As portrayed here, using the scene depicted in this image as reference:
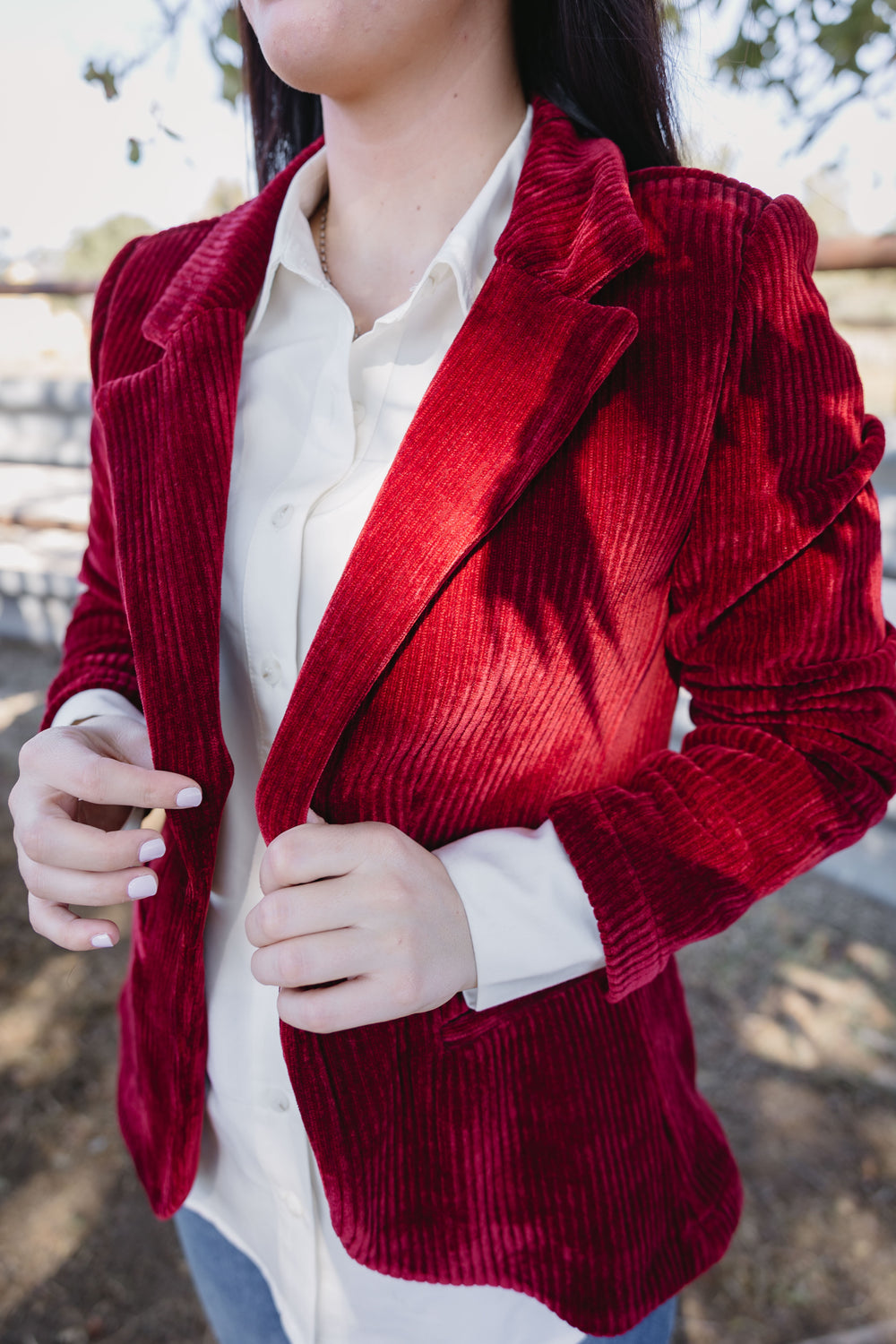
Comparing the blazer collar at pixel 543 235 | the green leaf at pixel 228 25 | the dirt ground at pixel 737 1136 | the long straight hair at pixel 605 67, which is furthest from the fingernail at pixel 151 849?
the dirt ground at pixel 737 1136

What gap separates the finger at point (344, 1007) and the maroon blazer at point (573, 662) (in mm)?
114

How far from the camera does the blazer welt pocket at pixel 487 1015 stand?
100 centimetres

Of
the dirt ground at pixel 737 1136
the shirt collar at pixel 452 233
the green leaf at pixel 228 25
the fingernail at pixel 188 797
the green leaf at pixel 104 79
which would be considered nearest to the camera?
the fingernail at pixel 188 797

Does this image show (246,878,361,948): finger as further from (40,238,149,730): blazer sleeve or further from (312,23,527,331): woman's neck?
(312,23,527,331): woman's neck

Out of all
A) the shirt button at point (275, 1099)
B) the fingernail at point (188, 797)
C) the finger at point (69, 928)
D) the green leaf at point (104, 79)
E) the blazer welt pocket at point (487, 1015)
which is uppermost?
the green leaf at point (104, 79)

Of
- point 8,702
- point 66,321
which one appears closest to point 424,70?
point 8,702

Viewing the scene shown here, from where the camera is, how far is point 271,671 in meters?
1.06

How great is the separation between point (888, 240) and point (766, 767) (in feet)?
6.95

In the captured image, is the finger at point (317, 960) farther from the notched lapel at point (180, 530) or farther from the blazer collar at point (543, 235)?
the blazer collar at point (543, 235)

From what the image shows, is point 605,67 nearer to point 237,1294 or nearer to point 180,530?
point 180,530

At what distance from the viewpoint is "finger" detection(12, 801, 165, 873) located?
0.96m

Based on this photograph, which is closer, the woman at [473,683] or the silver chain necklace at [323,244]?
the woman at [473,683]

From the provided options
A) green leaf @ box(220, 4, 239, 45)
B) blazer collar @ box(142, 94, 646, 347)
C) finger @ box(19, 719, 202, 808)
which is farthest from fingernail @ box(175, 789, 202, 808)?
green leaf @ box(220, 4, 239, 45)

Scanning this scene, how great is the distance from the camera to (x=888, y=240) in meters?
2.47
